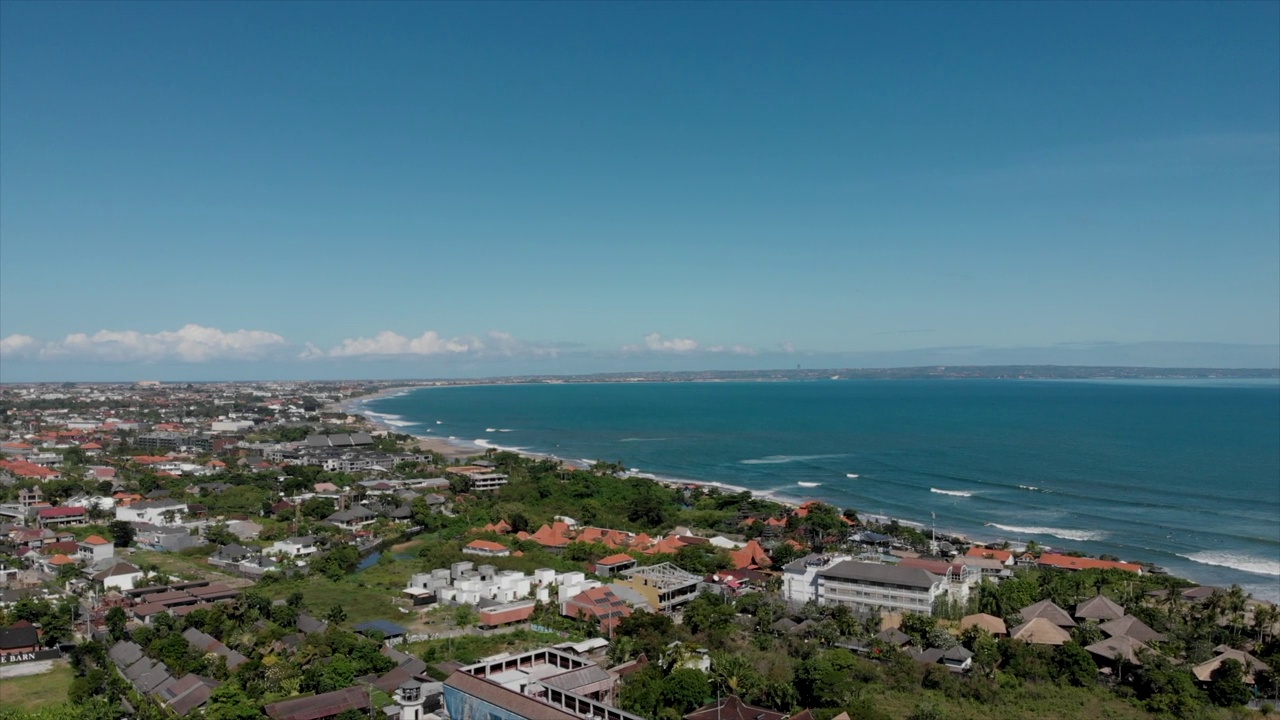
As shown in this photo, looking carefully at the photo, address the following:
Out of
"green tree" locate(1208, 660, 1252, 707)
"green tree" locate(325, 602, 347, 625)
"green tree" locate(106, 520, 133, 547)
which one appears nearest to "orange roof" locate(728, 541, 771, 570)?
"green tree" locate(325, 602, 347, 625)

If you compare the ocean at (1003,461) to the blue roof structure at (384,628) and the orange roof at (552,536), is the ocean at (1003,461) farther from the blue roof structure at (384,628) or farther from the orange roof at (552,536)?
the blue roof structure at (384,628)

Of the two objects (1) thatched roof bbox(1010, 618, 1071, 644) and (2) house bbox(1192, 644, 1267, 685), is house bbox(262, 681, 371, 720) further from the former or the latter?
(2) house bbox(1192, 644, 1267, 685)

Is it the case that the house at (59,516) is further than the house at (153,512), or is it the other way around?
the house at (153,512)

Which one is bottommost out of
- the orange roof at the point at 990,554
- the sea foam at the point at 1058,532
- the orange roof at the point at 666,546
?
the sea foam at the point at 1058,532

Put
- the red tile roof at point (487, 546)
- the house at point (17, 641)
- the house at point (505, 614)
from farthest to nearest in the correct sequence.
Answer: the red tile roof at point (487, 546) < the house at point (505, 614) < the house at point (17, 641)

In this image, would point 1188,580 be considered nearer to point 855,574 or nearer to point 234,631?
point 855,574

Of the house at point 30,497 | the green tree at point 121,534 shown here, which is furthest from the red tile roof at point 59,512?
the green tree at point 121,534

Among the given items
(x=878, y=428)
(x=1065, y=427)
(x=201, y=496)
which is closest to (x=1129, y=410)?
(x=1065, y=427)
